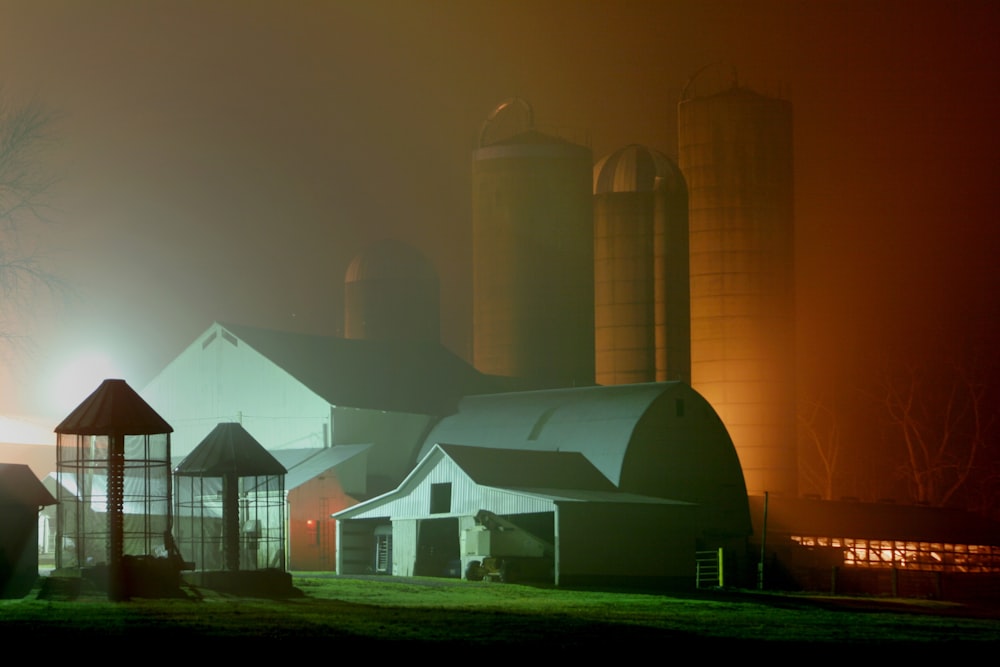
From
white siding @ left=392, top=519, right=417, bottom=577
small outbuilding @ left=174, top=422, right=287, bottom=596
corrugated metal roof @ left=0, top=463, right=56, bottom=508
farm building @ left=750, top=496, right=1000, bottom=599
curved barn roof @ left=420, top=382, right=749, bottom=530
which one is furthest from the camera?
farm building @ left=750, top=496, right=1000, bottom=599

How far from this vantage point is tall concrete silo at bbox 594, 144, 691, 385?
63.1 meters

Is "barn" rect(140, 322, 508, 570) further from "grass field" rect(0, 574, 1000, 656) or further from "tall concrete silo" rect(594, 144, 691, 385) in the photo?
"grass field" rect(0, 574, 1000, 656)

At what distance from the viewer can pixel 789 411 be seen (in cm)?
6394

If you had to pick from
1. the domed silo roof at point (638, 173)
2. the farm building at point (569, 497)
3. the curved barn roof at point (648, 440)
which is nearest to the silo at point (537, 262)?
the domed silo roof at point (638, 173)

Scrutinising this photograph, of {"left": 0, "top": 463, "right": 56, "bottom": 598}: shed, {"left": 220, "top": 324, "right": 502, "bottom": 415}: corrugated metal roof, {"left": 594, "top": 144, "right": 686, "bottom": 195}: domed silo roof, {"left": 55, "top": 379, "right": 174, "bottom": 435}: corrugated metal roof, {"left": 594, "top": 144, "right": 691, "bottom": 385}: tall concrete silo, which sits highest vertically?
{"left": 594, "top": 144, "right": 686, "bottom": 195}: domed silo roof

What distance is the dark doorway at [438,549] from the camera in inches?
1852

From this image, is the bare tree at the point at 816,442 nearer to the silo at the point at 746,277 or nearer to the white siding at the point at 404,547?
the silo at the point at 746,277

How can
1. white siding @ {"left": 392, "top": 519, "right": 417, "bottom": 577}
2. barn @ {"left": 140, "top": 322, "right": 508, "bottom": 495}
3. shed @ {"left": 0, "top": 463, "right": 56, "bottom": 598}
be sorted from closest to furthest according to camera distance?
1. shed @ {"left": 0, "top": 463, "right": 56, "bottom": 598}
2. white siding @ {"left": 392, "top": 519, "right": 417, "bottom": 577}
3. barn @ {"left": 140, "top": 322, "right": 508, "bottom": 495}

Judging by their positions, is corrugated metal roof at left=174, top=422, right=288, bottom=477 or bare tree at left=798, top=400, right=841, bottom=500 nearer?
corrugated metal roof at left=174, top=422, right=288, bottom=477

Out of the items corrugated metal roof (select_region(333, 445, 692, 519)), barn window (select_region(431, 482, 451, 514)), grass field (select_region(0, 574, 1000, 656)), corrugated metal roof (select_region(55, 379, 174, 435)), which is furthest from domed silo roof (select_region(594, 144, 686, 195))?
corrugated metal roof (select_region(55, 379, 174, 435))

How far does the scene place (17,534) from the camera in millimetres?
32906

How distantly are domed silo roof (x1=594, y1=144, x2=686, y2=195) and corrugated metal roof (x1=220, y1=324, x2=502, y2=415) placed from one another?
927 centimetres

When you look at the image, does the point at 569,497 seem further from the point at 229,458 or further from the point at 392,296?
the point at 392,296

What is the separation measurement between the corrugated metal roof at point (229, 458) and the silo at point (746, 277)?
26778 millimetres
